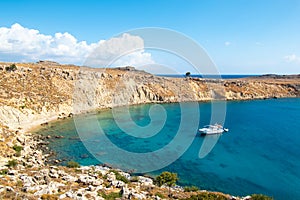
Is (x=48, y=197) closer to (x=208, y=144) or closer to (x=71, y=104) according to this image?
(x=208, y=144)

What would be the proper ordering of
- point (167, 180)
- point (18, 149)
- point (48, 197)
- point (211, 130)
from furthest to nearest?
point (211, 130)
point (18, 149)
point (167, 180)
point (48, 197)

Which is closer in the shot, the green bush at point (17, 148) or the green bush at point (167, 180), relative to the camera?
the green bush at point (167, 180)

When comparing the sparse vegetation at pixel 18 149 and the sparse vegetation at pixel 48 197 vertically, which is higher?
the sparse vegetation at pixel 48 197

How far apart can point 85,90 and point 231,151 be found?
56600mm

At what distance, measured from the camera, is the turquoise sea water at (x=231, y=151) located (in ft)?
113

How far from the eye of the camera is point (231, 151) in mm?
48812

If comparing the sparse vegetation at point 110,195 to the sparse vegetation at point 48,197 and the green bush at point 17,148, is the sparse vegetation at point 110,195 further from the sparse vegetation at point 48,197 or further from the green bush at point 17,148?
the green bush at point 17,148

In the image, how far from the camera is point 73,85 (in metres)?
88.6

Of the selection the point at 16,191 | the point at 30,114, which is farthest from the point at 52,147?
the point at 16,191

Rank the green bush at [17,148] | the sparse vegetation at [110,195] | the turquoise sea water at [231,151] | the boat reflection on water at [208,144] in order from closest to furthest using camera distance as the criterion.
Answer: the sparse vegetation at [110,195], the turquoise sea water at [231,151], the green bush at [17,148], the boat reflection on water at [208,144]

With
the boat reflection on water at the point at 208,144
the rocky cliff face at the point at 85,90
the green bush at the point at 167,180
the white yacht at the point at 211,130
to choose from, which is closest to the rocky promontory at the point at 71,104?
the rocky cliff face at the point at 85,90

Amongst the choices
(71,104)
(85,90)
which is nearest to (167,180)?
(71,104)

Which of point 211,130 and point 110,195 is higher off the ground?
point 110,195

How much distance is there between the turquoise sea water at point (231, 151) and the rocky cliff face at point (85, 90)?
7.51 metres
